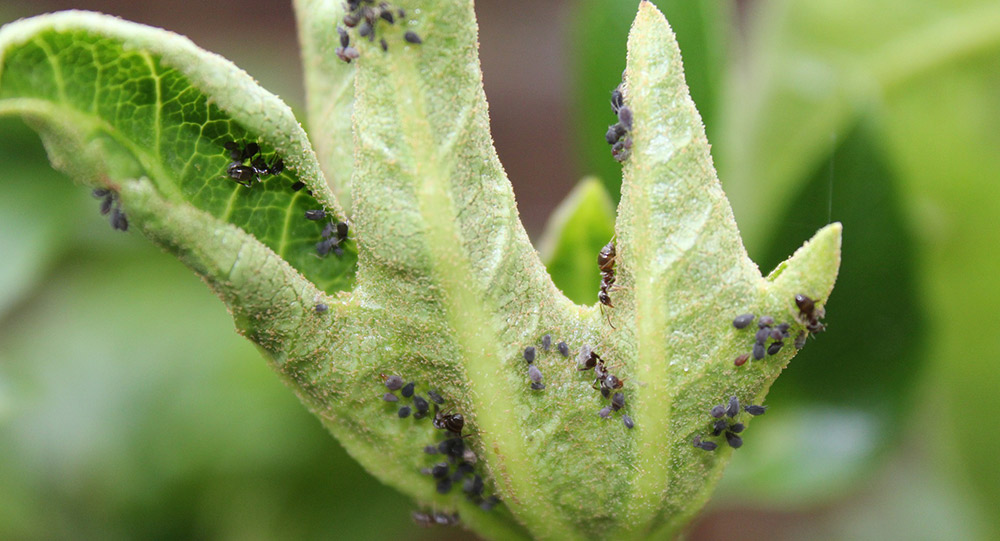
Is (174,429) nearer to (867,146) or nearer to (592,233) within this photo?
(592,233)

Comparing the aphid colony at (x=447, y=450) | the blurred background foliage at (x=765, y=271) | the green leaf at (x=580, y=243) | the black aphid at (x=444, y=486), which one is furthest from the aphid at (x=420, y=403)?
the blurred background foliage at (x=765, y=271)

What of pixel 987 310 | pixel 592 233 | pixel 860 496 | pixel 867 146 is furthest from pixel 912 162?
pixel 860 496

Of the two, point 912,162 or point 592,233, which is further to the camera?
point 912,162

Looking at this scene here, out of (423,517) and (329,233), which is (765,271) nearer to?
(423,517)

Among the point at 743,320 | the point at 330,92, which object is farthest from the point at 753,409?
the point at 330,92

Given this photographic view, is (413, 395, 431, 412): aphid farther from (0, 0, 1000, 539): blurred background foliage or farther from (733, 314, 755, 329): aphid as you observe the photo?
(0, 0, 1000, 539): blurred background foliage
